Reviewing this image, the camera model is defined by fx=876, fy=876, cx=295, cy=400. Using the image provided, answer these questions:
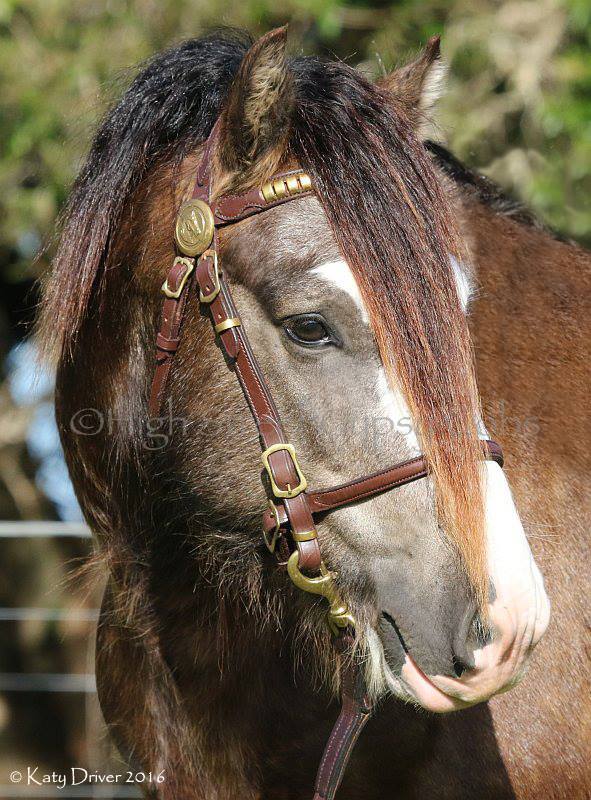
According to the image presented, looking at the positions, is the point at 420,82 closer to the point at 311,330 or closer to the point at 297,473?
the point at 311,330

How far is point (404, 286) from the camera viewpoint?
171 cm

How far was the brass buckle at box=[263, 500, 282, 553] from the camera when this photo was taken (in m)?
1.77

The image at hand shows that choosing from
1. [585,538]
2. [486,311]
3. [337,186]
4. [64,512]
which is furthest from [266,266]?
[64,512]

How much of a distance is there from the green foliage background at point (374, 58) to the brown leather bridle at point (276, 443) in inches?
88.4

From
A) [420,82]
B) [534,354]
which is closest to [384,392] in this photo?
[534,354]

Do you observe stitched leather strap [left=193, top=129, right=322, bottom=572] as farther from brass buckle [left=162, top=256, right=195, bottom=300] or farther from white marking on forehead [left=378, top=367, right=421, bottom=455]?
white marking on forehead [left=378, top=367, right=421, bottom=455]

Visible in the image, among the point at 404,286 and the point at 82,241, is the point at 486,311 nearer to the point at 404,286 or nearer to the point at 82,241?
the point at 404,286

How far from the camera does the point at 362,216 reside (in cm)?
176

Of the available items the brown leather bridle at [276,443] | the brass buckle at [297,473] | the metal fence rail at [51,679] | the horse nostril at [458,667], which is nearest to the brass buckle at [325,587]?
the brown leather bridle at [276,443]

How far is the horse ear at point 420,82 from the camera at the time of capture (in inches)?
85.4

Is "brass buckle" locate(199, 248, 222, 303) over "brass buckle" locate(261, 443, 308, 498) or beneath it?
over

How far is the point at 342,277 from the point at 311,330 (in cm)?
12

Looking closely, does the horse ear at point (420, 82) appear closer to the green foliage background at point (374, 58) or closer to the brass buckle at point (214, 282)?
the brass buckle at point (214, 282)

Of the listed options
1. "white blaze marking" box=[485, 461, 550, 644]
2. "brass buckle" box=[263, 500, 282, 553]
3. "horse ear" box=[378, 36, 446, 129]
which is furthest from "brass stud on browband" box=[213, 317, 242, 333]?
"horse ear" box=[378, 36, 446, 129]
